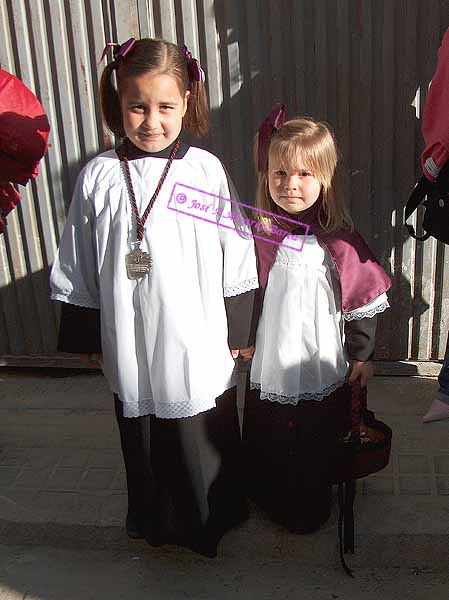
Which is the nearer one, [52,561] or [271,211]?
[271,211]

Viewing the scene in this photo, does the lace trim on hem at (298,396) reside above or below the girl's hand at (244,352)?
below

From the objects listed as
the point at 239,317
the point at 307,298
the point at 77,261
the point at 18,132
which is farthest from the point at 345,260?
the point at 18,132

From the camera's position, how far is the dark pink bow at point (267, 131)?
2.49 meters

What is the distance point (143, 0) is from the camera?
3.50 metres

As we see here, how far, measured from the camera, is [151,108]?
89.8 inches

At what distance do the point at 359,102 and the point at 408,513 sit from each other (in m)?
1.89

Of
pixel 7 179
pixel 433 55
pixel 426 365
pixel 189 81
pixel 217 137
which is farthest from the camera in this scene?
pixel 426 365

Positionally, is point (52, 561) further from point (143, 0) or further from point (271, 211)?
point (143, 0)

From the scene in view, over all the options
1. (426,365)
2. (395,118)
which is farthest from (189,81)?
(426,365)

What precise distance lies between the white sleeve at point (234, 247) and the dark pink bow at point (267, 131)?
0.45ft

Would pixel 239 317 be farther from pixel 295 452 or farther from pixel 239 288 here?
pixel 295 452

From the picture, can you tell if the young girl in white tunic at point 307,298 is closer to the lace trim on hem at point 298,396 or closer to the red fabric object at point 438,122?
the lace trim on hem at point 298,396

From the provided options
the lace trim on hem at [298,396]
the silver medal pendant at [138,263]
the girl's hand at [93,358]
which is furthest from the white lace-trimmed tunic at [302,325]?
the girl's hand at [93,358]

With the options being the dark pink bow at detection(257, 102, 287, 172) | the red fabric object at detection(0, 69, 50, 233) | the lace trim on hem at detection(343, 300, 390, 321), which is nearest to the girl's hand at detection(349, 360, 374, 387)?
the lace trim on hem at detection(343, 300, 390, 321)
